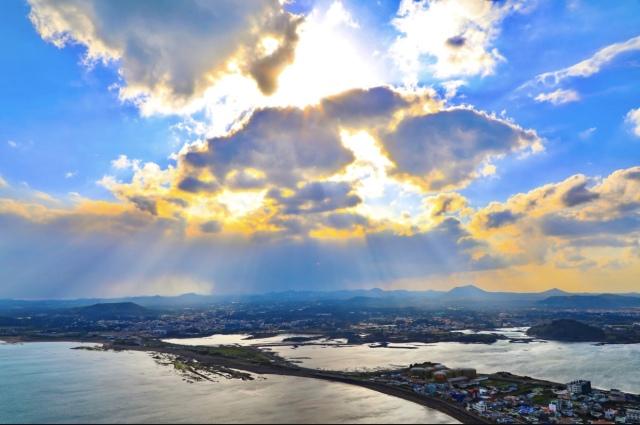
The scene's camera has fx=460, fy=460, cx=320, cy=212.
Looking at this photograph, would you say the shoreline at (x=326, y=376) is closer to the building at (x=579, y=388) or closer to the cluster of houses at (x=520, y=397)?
the cluster of houses at (x=520, y=397)

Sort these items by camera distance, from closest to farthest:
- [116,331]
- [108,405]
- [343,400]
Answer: [108,405]
[343,400]
[116,331]

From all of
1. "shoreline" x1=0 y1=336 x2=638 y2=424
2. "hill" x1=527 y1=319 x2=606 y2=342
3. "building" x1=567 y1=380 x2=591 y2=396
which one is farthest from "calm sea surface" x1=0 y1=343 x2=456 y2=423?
"hill" x1=527 y1=319 x2=606 y2=342

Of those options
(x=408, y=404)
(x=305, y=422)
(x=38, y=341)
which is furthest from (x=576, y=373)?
(x=38, y=341)

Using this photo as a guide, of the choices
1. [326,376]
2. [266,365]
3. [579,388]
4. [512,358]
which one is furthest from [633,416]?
[266,365]

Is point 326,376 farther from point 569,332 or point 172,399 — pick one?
point 569,332

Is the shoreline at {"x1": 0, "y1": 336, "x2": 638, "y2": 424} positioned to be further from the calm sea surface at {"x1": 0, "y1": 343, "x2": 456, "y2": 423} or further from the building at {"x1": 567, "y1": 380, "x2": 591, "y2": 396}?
the building at {"x1": 567, "y1": 380, "x2": 591, "y2": 396}

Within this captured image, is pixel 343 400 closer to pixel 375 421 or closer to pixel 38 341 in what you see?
pixel 375 421
